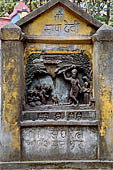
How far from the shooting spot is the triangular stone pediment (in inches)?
250

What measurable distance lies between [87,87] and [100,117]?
2.64 feet

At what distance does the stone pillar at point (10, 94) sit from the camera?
6008 millimetres

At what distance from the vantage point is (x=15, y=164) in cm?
598

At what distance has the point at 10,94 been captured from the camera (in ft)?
19.7

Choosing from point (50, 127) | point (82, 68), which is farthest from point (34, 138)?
point (82, 68)

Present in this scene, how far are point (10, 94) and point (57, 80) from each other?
122cm

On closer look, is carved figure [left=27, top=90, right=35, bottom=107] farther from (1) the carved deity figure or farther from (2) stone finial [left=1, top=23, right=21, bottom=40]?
(2) stone finial [left=1, top=23, right=21, bottom=40]

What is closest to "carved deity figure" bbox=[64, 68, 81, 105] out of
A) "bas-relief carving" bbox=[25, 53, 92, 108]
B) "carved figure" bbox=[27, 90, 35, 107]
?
"bas-relief carving" bbox=[25, 53, 92, 108]

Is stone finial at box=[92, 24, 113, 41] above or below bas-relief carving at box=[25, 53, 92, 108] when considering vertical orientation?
above

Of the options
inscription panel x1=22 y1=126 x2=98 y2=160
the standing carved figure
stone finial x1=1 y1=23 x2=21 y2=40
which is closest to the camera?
stone finial x1=1 y1=23 x2=21 y2=40

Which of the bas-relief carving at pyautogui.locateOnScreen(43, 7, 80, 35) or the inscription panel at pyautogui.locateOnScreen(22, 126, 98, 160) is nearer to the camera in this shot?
the inscription panel at pyautogui.locateOnScreen(22, 126, 98, 160)

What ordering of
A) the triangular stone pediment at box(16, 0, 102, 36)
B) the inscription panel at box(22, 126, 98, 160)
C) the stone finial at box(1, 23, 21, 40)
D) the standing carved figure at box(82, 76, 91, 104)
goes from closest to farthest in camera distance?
the stone finial at box(1, 23, 21, 40) < the inscription panel at box(22, 126, 98, 160) < the triangular stone pediment at box(16, 0, 102, 36) < the standing carved figure at box(82, 76, 91, 104)

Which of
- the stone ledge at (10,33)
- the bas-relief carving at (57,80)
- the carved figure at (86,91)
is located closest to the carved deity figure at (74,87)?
the bas-relief carving at (57,80)

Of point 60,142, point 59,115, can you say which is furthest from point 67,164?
point 59,115
